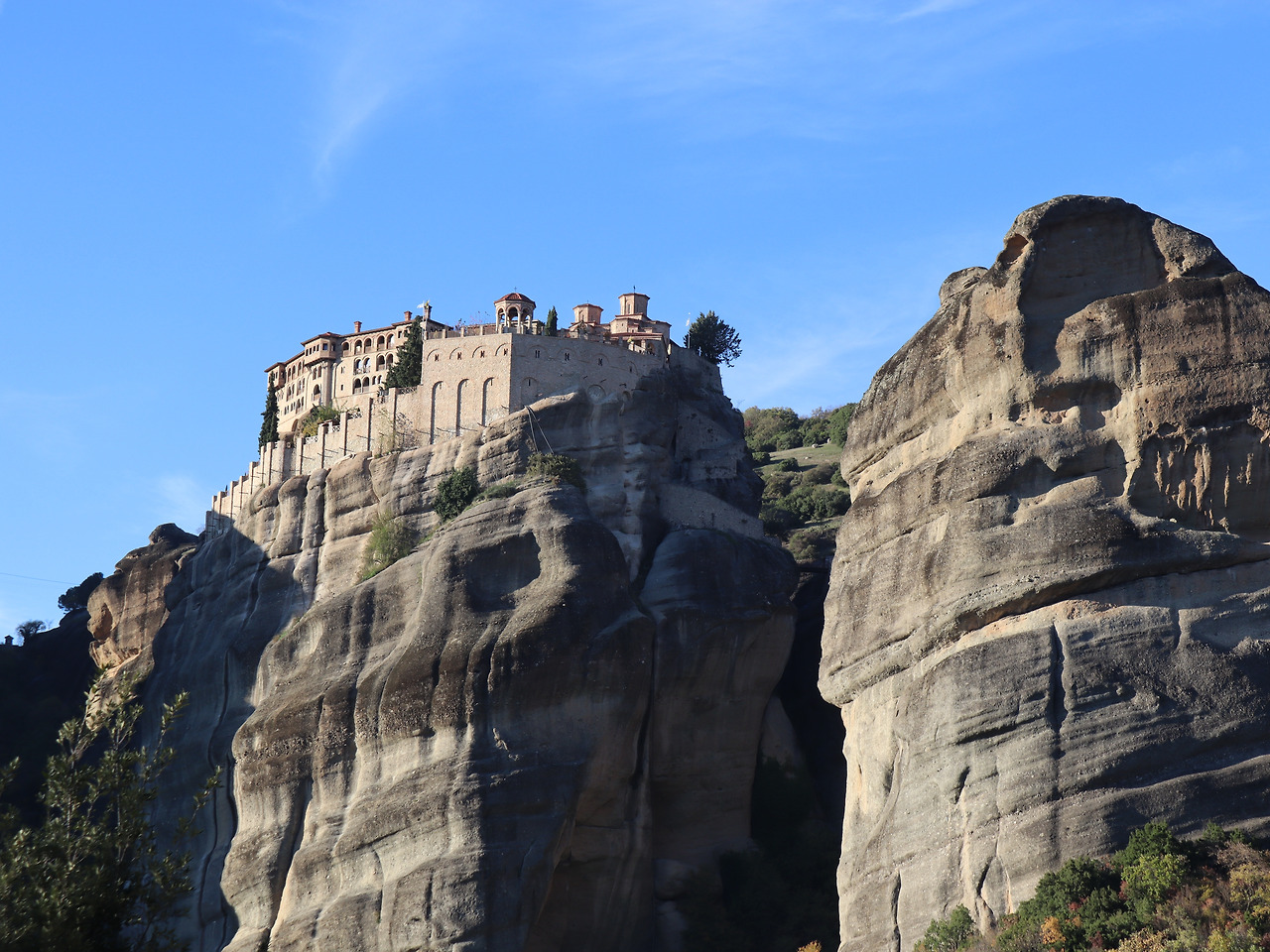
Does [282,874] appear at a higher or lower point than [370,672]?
lower

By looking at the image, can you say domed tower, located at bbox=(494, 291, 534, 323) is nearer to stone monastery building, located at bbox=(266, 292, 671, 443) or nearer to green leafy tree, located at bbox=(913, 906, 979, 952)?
stone monastery building, located at bbox=(266, 292, 671, 443)

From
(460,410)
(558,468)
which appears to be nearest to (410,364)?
(460,410)

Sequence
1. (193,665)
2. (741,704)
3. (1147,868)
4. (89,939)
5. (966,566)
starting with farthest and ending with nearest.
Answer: (193,665), (741,704), (966,566), (1147,868), (89,939)

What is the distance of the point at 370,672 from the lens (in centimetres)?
5675

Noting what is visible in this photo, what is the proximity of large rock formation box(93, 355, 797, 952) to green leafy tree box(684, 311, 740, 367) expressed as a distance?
1970 cm

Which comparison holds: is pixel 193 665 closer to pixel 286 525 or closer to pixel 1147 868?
pixel 286 525

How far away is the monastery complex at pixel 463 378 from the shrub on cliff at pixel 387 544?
4399mm

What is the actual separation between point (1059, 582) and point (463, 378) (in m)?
34.2

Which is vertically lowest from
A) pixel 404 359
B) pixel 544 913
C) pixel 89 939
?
pixel 89 939

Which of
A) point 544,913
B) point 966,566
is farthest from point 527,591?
point 966,566

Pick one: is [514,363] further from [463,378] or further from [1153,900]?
[1153,900]

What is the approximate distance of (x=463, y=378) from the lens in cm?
6706

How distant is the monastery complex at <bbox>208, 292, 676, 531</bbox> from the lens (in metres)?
66.3

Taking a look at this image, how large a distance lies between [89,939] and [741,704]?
3116cm
